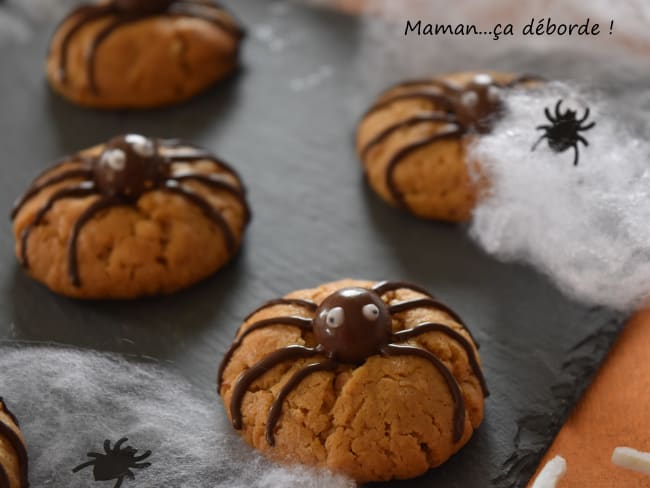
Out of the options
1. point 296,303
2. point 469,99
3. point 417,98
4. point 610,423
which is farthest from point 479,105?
point 610,423

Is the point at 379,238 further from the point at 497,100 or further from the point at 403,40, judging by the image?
the point at 403,40

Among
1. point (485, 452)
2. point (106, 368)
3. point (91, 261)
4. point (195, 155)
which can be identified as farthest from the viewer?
point (195, 155)

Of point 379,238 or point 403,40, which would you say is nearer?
point 379,238

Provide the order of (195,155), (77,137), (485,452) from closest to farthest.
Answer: (485,452) → (195,155) → (77,137)

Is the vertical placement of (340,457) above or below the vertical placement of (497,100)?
below

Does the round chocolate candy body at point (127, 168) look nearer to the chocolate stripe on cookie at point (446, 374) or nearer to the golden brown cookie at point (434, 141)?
the golden brown cookie at point (434, 141)

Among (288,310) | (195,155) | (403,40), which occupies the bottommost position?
(288,310)

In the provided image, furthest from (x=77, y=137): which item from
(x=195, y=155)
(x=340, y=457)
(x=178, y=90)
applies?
(x=340, y=457)

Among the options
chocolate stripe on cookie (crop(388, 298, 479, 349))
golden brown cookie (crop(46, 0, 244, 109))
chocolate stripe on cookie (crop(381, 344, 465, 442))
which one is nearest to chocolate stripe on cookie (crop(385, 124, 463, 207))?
chocolate stripe on cookie (crop(388, 298, 479, 349))
